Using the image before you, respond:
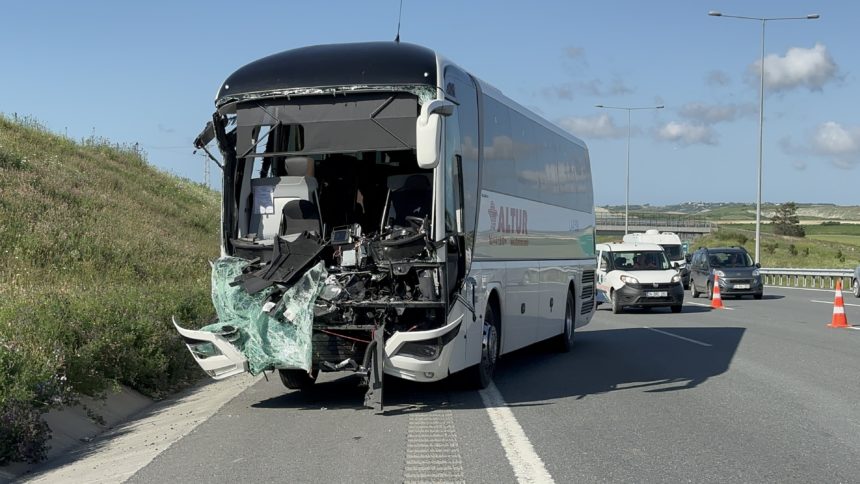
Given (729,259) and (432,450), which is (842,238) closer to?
(729,259)

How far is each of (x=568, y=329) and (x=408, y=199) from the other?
714 cm

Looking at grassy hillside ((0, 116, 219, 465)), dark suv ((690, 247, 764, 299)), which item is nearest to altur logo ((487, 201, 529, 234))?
grassy hillside ((0, 116, 219, 465))

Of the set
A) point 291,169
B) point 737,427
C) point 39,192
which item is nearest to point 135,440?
point 291,169

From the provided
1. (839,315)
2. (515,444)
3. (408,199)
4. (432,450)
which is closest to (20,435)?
(432,450)

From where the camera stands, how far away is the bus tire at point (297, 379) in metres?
11.8

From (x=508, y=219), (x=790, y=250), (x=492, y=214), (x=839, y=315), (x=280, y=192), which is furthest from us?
(x=790, y=250)

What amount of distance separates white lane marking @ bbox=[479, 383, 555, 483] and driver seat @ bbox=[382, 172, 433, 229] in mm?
2114

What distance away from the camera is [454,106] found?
10547 millimetres

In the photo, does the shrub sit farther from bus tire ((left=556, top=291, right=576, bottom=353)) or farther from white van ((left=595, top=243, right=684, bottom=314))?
white van ((left=595, top=243, right=684, bottom=314))

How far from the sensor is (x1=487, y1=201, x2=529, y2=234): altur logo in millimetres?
12352

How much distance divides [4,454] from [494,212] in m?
6.29

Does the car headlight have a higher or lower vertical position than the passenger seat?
lower

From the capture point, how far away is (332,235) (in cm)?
1062

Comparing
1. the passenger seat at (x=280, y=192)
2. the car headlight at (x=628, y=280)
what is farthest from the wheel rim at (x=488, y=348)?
the car headlight at (x=628, y=280)
